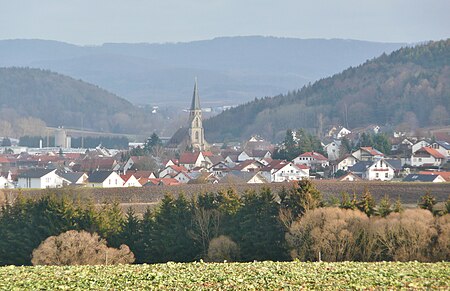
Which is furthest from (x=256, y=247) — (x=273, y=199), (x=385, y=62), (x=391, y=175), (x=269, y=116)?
(x=385, y=62)

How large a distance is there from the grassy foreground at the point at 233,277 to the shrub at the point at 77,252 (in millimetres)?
7442

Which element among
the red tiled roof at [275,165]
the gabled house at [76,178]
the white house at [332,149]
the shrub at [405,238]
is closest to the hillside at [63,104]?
the white house at [332,149]

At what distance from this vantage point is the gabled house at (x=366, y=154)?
5838 centimetres

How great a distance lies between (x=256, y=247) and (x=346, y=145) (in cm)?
4064

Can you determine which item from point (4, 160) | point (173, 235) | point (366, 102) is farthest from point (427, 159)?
point (366, 102)

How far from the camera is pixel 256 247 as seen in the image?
2617 cm

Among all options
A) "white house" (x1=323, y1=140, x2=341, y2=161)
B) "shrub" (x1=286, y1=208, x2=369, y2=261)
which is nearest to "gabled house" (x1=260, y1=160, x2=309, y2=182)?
"white house" (x1=323, y1=140, x2=341, y2=161)

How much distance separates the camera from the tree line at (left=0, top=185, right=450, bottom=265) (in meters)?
23.5

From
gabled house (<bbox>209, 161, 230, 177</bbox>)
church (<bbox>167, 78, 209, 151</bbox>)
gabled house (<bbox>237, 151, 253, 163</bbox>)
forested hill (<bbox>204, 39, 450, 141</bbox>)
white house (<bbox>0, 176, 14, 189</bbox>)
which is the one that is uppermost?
forested hill (<bbox>204, 39, 450, 141</bbox>)

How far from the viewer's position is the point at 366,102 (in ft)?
350

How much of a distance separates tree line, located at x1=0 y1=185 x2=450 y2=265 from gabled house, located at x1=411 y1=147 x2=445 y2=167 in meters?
29.2

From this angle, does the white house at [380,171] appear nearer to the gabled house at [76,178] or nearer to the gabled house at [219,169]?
the gabled house at [219,169]

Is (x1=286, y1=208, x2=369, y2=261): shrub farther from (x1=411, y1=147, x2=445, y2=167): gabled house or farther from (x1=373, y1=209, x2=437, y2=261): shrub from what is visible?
(x1=411, y1=147, x2=445, y2=167): gabled house

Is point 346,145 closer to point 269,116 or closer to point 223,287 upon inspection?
point 269,116
